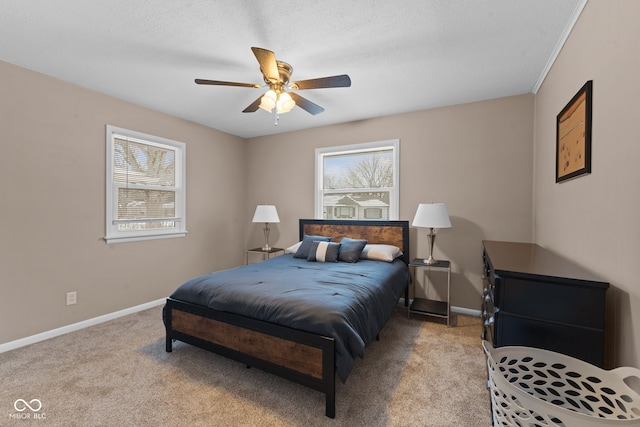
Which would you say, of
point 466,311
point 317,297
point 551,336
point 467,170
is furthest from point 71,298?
point 467,170

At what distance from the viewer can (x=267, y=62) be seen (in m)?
1.93

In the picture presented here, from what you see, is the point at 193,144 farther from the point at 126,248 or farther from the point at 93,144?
the point at 126,248

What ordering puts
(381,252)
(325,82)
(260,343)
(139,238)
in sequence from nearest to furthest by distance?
(260,343), (325,82), (381,252), (139,238)

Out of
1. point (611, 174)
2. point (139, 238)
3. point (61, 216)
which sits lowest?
point (139, 238)

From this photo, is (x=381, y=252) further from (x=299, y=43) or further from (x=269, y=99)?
(x=299, y=43)

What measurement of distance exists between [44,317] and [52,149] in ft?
5.39

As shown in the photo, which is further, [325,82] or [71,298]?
[71,298]

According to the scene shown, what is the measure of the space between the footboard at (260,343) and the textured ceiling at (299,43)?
210 centimetres

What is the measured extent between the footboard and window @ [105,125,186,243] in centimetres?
153

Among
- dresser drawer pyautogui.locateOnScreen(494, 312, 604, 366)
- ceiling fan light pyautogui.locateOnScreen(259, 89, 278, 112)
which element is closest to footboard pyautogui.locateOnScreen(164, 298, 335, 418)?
dresser drawer pyautogui.locateOnScreen(494, 312, 604, 366)

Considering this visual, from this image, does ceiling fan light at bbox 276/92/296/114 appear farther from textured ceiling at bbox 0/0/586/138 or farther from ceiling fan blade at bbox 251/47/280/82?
textured ceiling at bbox 0/0/586/138

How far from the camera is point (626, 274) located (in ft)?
4.29

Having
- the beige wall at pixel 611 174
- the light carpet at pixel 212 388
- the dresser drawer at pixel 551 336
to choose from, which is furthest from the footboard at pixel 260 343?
the beige wall at pixel 611 174

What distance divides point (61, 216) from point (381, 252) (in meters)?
3.41
